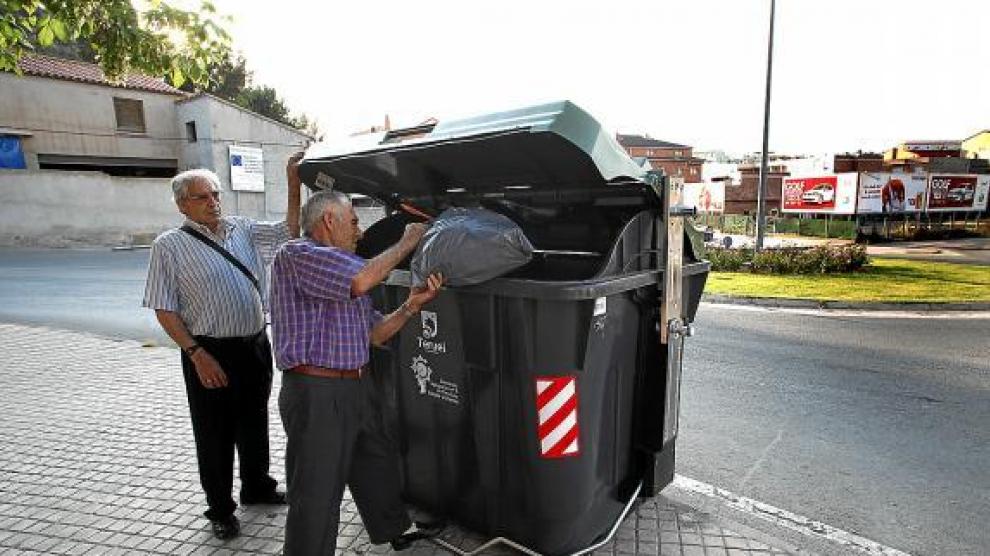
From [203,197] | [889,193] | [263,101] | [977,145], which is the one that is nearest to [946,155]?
[977,145]

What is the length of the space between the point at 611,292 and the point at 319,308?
1.13 metres

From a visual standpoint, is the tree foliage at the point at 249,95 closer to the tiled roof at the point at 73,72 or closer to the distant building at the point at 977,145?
the tiled roof at the point at 73,72

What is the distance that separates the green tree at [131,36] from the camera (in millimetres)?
4020

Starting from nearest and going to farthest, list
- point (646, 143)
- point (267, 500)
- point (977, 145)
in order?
point (267, 500) < point (977, 145) < point (646, 143)

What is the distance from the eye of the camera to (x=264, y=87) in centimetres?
3694

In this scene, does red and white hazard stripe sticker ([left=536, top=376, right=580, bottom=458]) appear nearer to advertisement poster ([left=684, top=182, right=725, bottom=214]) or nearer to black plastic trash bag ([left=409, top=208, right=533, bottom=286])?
black plastic trash bag ([left=409, top=208, right=533, bottom=286])

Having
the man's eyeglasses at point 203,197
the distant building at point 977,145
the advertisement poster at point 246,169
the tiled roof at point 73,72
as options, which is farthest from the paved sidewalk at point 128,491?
the distant building at point 977,145

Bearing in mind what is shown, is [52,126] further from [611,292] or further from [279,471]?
[611,292]

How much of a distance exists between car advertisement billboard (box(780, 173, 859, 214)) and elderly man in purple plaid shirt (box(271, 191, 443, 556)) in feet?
91.5

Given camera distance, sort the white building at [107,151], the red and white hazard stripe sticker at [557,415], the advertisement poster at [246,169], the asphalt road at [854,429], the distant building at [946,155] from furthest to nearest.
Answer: the distant building at [946,155] → the advertisement poster at [246,169] → the white building at [107,151] → the asphalt road at [854,429] → the red and white hazard stripe sticker at [557,415]

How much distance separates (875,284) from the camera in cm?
1107

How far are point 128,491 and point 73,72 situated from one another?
2635 cm

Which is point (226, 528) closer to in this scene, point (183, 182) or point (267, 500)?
point (267, 500)

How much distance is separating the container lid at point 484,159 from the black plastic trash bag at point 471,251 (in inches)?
13.0
